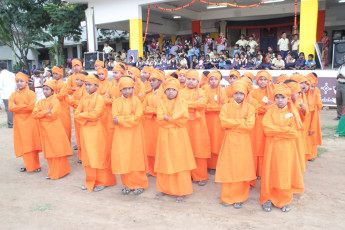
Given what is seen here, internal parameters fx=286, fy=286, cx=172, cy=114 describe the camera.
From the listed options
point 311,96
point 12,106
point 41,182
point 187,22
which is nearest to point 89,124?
point 41,182

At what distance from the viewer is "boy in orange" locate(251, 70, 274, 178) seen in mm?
4758

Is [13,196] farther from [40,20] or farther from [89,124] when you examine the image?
[40,20]

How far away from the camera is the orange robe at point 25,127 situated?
17.8 feet

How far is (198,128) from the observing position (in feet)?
15.6

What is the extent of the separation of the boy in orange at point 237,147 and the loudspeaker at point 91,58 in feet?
41.4

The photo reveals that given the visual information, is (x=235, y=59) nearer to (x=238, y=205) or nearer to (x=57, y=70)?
(x=57, y=70)

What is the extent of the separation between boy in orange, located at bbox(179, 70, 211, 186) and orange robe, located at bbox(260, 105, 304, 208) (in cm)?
115

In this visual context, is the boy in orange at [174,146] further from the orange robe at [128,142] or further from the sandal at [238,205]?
the sandal at [238,205]

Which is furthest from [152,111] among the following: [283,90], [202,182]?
[283,90]

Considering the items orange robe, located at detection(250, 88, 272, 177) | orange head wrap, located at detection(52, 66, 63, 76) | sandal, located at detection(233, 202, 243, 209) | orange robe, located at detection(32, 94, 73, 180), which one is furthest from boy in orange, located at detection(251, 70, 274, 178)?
orange head wrap, located at detection(52, 66, 63, 76)

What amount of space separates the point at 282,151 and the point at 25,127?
459 centimetres

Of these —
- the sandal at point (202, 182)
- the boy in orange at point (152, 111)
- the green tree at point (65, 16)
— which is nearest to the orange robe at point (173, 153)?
the sandal at point (202, 182)

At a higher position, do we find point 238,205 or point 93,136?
point 93,136

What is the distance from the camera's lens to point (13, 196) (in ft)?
14.8
